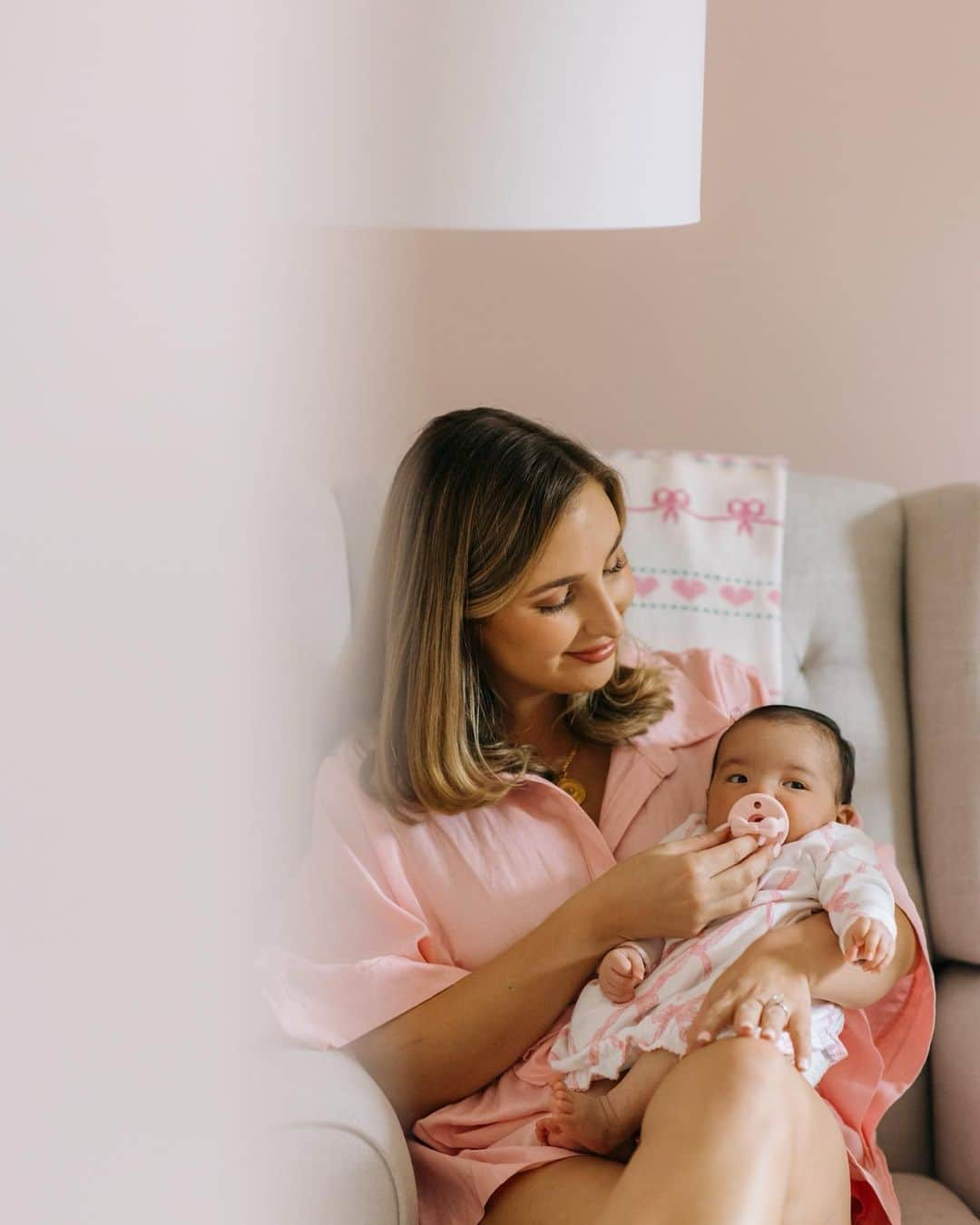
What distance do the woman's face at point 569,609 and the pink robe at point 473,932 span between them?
0.39 ft

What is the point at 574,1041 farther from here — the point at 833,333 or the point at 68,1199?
the point at 833,333

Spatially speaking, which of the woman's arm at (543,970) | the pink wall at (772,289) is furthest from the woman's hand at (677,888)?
the pink wall at (772,289)

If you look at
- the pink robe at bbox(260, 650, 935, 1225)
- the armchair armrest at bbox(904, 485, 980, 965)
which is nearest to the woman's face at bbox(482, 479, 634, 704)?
the pink robe at bbox(260, 650, 935, 1225)

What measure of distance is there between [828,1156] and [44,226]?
94 centimetres

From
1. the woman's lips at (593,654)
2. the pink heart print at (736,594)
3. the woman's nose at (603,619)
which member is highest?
the woman's nose at (603,619)

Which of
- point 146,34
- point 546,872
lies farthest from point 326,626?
point 146,34

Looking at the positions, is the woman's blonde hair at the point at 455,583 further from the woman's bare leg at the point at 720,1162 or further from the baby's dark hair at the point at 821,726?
the woman's bare leg at the point at 720,1162

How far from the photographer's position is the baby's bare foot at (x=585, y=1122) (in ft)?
3.37

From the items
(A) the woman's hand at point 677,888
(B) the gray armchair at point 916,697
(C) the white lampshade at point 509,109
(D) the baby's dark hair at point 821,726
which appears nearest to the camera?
(C) the white lampshade at point 509,109

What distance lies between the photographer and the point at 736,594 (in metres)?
1.49

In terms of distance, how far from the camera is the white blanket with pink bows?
58.3 inches

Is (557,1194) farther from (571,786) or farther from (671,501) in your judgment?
(671,501)

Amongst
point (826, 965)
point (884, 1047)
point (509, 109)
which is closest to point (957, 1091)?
point (884, 1047)

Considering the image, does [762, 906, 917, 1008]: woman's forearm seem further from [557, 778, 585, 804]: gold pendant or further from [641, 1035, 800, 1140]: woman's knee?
[557, 778, 585, 804]: gold pendant
